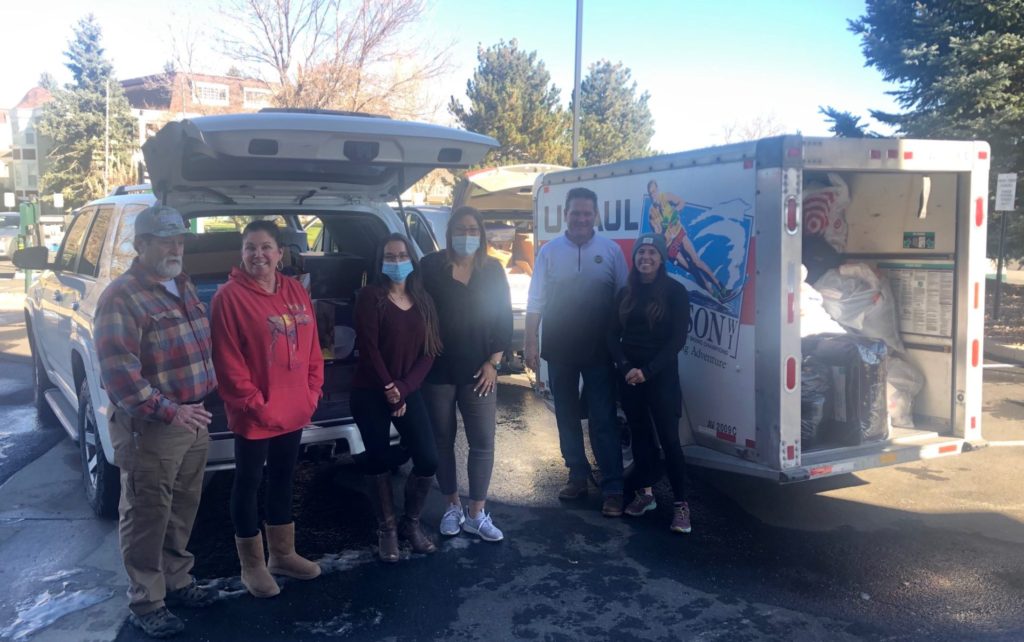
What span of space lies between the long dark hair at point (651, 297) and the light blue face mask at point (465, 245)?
98 cm

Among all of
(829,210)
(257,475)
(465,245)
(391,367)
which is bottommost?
(257,475)

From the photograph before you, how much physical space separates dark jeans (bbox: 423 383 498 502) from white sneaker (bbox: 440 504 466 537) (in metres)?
0.12

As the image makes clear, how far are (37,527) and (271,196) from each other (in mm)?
2422

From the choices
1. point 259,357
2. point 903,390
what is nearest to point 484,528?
point 259,357

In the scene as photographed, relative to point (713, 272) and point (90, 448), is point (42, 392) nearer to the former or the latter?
point (90, 448)

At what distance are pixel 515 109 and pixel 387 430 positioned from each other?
87.4ft

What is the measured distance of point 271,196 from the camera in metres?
5.38

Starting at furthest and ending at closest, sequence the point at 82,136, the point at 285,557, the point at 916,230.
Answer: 1. the point at 82,136
2. the point at 916,230
3. the point at 285,557

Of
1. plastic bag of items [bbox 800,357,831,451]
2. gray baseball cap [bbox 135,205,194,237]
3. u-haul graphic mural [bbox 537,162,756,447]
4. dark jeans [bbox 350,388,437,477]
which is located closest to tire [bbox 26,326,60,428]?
dark jeans [bbox 350,388,437,477]

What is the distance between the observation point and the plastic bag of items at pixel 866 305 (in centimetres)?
581

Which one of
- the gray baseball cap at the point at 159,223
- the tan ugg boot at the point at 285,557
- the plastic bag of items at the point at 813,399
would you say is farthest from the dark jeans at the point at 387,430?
the plastic bag of items at the point at 813,399

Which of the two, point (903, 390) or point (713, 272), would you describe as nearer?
point (713, 272)

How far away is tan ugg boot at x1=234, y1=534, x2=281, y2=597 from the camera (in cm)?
402

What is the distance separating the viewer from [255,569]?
4.04 m
